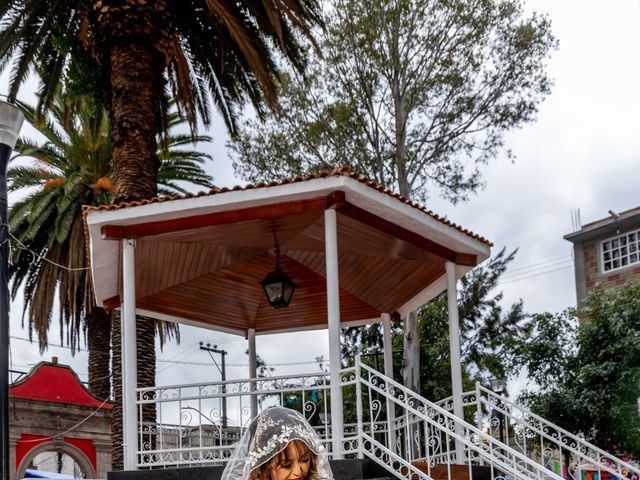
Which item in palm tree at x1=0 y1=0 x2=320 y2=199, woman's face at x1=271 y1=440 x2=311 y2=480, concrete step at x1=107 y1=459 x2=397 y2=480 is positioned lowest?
concrete step at x1=107 y1=459 x2=397 y2=480

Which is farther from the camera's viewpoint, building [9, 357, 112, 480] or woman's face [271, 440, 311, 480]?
building [9, 357, 112, 480]

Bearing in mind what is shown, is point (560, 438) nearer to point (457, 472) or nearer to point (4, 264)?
point (457, 472)

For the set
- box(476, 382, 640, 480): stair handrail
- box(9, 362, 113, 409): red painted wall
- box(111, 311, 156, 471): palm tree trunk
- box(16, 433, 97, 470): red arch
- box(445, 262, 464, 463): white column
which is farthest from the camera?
box(9, 362, 113, 409): red painted wall

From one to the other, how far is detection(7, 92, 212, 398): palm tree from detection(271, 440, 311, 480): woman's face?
72.2 ft

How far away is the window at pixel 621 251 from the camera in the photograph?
1391 inches

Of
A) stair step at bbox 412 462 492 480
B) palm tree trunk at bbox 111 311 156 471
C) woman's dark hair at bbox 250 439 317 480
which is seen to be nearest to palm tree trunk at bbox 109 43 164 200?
palm tree trunk at bbox 111 311 156 471

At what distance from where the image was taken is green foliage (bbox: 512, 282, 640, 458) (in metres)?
17.9

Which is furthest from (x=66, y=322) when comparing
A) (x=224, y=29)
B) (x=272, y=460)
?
(x=272, y=460)

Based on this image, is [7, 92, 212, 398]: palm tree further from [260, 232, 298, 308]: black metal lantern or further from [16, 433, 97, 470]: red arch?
[260, 232, 298, 308]: black metal lantern

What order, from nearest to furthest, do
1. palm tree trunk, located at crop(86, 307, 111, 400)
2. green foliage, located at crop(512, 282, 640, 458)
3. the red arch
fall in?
1. green foliage, located at crop(512, 282, 640, 458)
2. the red arch
3. palm tree trunk, located at crop(86, 307, 111, 400)

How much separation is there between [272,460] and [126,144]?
1085 centimetres

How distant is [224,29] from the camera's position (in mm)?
16312

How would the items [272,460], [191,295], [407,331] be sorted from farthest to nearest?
[407,331] < [191,295] < [272,460]

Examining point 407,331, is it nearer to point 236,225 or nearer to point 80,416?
point 80,416
